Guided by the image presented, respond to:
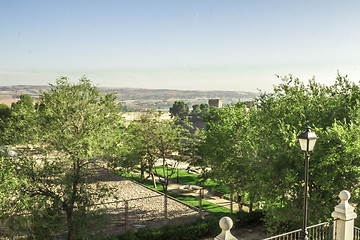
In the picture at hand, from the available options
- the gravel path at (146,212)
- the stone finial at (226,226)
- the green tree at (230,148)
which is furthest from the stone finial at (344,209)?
the gravel path at (146,212)

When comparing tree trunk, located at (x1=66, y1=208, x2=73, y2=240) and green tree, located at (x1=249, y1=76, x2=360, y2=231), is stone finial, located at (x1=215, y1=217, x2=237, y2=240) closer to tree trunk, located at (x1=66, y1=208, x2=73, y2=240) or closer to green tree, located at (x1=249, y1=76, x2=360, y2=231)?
green tree, located at (x1=249, y1=76, x2=360, y2=231)

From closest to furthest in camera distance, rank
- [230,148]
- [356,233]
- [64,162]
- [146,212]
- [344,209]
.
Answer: [344,209] < [356,233] < [64,162] < [230,148] < [146,212]

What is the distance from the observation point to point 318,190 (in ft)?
39.3

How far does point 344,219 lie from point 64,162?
968cm

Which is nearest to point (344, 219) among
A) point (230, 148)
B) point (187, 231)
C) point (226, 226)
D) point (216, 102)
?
point (226, 226)

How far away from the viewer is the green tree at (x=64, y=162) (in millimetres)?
10602

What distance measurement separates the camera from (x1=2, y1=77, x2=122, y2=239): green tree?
34.8 feet

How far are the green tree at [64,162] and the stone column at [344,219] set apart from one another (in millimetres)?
8013

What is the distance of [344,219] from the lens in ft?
29.5

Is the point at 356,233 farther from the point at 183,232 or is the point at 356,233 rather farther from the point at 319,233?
the point at 183,232

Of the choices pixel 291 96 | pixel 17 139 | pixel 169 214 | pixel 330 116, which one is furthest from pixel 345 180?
pixel 17 139

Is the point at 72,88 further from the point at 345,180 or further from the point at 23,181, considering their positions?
the point at 345,180

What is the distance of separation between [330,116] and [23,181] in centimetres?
1255

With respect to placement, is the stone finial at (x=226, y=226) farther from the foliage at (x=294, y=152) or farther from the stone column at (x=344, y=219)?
the foliage at (x=294, y=152)
